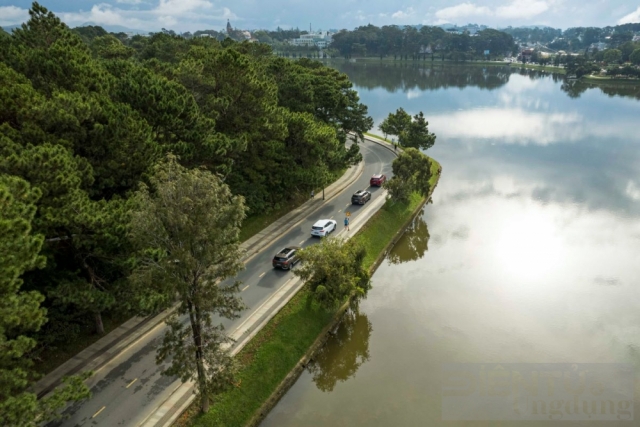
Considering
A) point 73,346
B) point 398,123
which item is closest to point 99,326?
point 73,346

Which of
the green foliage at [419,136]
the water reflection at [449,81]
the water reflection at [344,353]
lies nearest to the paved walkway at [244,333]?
the water reflection at [344,353]

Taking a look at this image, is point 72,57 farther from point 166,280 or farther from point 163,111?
point 166,280

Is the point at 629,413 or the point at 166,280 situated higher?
the point at 166,280

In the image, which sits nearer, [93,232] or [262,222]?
[93,232]

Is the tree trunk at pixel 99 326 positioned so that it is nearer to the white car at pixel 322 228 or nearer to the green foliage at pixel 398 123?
the white car at pixel 322 228

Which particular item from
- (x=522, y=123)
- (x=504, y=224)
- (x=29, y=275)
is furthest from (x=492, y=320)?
(x=522, y=123)

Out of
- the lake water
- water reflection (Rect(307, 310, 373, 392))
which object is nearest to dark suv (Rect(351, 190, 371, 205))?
the lake water

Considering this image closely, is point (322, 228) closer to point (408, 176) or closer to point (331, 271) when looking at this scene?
point (331, 271)
